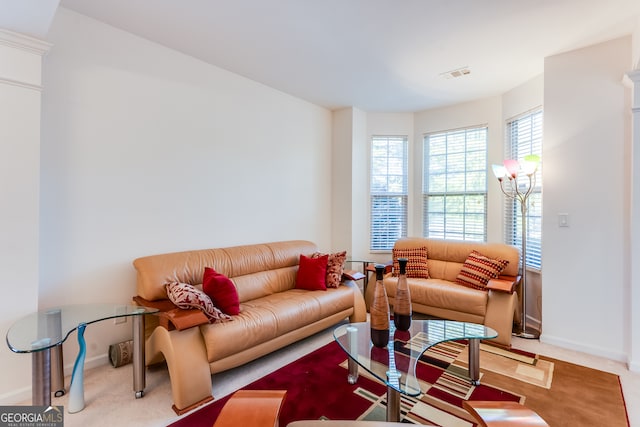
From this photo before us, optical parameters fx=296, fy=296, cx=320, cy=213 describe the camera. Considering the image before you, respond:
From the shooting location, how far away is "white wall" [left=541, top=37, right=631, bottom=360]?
2.66 meters

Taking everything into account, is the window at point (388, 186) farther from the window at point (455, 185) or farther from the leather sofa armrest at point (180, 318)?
the leather sofa armrest at point (180, 318)

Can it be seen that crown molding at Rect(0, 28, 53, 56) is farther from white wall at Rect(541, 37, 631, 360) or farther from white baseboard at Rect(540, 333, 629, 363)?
white baseboard at Rect(540, 333, 629, 363)

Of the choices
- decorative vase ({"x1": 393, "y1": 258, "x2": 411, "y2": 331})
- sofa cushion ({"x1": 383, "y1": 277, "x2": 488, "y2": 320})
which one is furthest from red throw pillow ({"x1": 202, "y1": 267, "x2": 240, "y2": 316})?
sofa cushion ({"x1": 383, "y1": 277, "x2": 488, "y2": 320})

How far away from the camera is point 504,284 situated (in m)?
3.06

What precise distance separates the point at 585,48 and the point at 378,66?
75.9 inches

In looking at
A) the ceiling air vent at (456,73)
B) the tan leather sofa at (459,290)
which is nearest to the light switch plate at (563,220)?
the tan leather sofa at (459,290)

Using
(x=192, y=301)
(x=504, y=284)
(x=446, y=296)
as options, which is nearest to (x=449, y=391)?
(x=446, y=296)

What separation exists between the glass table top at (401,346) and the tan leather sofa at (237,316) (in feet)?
2.19

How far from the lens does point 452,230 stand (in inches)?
179

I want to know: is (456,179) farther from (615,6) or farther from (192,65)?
(192,65)

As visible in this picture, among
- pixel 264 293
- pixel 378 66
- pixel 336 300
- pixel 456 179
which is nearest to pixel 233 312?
pixel 264 293

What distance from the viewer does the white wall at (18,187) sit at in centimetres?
197

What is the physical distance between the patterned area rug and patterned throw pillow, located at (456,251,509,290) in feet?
2.69

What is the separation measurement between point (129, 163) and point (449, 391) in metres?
3.26
